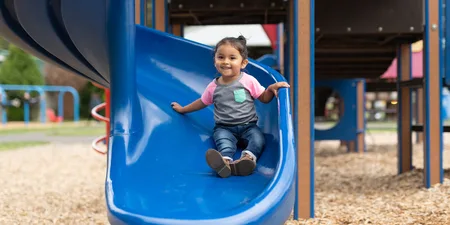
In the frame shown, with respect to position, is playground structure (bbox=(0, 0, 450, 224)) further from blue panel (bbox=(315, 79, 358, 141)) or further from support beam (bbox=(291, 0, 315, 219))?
blue panel (bbox=(315, 79, 358, 141))

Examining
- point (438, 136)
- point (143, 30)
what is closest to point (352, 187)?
point (438, 136)

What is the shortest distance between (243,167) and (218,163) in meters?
0.11

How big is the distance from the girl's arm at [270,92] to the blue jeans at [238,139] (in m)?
0.14

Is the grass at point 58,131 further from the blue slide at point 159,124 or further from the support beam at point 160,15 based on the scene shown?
the blue slide at point 159,124

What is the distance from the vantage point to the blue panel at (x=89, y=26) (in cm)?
257

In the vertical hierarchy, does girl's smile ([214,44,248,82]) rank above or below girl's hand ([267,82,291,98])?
above

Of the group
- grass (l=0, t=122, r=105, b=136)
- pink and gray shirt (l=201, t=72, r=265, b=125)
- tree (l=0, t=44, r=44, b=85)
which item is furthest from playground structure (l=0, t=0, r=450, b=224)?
tree (l=0, t=44, r=44, b=85)

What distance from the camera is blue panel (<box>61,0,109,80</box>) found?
2566 mm

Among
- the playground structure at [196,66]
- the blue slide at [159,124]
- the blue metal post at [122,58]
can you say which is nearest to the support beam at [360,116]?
the playground structure at [196,66]

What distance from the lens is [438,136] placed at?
3.89 metres

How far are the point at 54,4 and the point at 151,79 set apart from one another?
27.0 inches

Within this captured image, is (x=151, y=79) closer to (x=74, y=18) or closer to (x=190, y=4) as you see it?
(x=74, y=18)

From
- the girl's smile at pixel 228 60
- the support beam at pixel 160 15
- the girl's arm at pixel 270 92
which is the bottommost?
the girl's arm at pixel 270 92

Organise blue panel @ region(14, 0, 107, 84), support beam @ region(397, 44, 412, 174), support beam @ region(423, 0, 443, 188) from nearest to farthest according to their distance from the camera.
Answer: blue panel @ region(14, 0, 107, 84), support beam @ region(423, 0, 443, 188), support beam @ region(397, 44, 412, 174)
